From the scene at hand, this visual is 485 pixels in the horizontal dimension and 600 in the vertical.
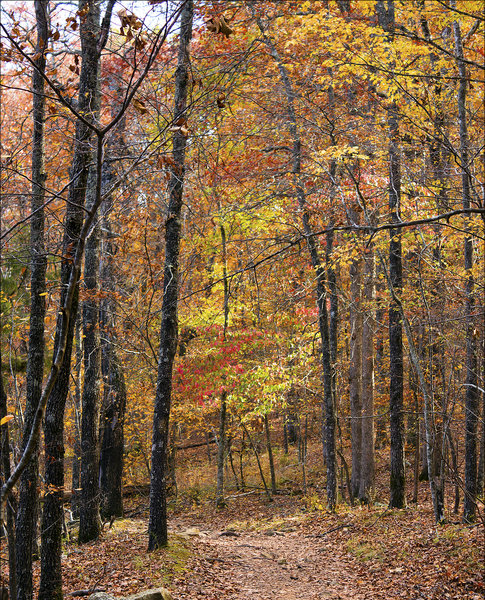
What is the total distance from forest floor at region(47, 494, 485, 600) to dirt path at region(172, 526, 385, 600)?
0.05ft

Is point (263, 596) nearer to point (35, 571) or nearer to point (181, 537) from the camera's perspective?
point (181, 537)

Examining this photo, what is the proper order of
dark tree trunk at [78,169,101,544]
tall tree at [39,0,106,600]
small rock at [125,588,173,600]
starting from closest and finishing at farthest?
tall tree at [39,0,106,600] < small rock at [125,588,173,600] < dark tree trunk at [78,169,101,544]

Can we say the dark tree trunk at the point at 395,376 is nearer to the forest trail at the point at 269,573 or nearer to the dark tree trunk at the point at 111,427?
the forest trail at the point at 269,573

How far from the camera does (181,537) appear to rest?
9.29 meters

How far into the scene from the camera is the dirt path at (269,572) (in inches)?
270

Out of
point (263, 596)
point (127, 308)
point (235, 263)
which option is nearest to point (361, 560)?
point (263, 596)

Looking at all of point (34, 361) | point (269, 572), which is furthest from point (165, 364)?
point (269, 572)

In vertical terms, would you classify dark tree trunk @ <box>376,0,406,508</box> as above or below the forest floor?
above

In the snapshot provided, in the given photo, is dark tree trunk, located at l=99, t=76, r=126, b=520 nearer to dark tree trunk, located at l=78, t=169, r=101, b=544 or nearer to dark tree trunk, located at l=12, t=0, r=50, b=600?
dark tree trunk, located at l=78, t=169, r=101, b=544

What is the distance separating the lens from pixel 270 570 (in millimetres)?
8234

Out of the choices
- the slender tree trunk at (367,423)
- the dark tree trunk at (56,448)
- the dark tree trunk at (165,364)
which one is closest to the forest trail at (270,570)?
the dark tree trunk at (165,364)

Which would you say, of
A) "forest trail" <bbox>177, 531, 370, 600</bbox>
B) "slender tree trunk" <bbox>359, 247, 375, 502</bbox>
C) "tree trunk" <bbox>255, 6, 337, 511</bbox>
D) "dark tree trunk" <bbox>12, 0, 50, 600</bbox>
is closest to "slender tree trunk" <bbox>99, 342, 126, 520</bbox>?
"forest trail" <bbox>177, 531, 370, 600</bbox>

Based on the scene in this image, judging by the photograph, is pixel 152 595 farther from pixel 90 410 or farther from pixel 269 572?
pixel 90 410

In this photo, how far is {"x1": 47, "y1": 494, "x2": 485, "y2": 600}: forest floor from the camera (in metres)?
6.62
